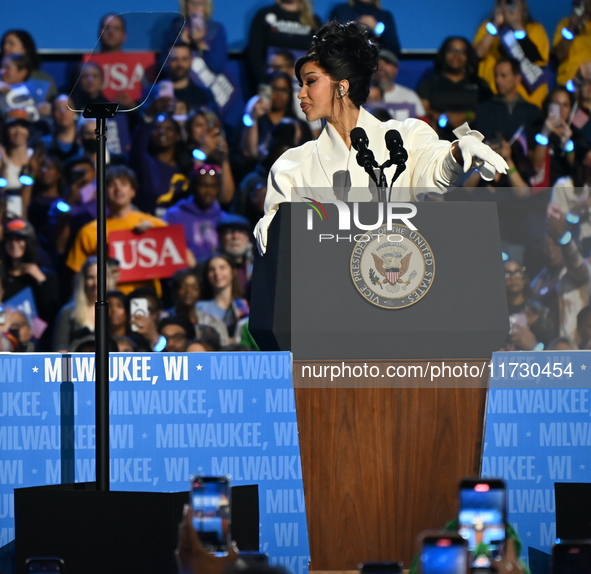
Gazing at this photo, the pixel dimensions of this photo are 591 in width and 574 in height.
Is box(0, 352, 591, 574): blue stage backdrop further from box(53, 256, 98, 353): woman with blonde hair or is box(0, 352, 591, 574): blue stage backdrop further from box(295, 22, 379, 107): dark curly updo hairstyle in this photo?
box(53, 256, 98, 353): woman with blonde hair

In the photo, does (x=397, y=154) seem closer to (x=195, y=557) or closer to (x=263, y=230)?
(x=263, y=230)

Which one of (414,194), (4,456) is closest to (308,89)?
(414,194)

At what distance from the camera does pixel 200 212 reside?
4.44 meters

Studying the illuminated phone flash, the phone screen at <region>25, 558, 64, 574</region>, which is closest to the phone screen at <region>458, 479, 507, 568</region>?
the illuminated phone flash

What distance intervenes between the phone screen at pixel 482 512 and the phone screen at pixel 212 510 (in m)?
0.25

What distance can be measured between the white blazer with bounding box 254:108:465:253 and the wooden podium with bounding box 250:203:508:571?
228 mm

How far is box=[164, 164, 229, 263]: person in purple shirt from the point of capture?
442 cm

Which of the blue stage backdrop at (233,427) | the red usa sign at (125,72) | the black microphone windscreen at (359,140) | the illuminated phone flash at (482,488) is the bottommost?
the illuminated phone flash at (482,488)

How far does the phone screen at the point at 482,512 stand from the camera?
98 centimetres

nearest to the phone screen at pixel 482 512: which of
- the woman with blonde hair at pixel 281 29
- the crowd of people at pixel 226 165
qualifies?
the crowd of people at pixel 226 165

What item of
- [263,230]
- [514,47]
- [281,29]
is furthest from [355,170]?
[514,47]

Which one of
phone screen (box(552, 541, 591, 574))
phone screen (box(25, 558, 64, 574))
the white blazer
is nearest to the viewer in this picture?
phone screen (box(552, 541, 591, 574))

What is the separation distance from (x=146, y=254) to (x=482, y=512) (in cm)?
348

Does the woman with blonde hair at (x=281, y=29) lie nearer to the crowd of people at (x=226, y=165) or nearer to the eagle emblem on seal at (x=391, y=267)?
the crowd of people at (x=226, y=165)
